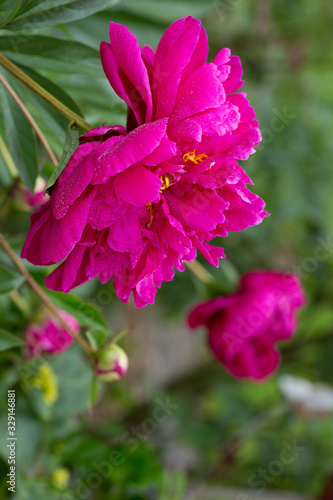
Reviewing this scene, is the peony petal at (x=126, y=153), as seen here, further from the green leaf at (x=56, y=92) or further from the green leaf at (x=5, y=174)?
the green leaf at (x=5, y=174)

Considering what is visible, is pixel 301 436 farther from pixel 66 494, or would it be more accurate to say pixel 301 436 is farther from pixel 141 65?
pixel 141 65

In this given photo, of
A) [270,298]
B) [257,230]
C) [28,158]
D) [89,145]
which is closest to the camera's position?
[89,145]

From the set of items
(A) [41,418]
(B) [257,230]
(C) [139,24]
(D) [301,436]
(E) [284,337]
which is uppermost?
(C) [139,24]

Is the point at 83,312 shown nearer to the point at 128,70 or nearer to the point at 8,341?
the point at 8,341

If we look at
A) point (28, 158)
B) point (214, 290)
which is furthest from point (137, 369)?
point (28, 158)

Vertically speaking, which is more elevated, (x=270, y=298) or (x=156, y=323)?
(x=270, y=298)

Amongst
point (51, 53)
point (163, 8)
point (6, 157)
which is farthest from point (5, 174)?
point (163, 8)

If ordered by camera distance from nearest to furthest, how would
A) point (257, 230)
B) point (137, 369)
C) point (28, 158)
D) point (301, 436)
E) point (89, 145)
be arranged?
point (89, 145) < point (28, 158) < point (257, 230) < point (301, 436) < point (137, 369)
